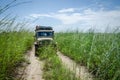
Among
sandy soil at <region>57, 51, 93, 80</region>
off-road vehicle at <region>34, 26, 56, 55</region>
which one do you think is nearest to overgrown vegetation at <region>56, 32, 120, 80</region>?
sandy soil at <region>57, 51, 93, 80</region>

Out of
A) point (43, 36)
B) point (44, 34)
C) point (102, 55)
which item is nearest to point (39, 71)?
point (102, 55)

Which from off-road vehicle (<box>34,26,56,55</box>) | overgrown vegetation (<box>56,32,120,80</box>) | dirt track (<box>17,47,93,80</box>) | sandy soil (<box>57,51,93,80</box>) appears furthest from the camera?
off-road vehicle (<box>34,26,56,55</box>)

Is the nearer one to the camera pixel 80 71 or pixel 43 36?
pixel 80 71

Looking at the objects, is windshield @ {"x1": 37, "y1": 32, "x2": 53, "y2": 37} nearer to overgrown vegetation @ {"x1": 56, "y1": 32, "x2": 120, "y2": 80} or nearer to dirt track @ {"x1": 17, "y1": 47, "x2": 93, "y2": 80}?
overgrown vegetation @ {"x1": 56, "y1": 32, "x2": 120, "y2": 80}

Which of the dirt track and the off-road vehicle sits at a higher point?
the off-road vehicle

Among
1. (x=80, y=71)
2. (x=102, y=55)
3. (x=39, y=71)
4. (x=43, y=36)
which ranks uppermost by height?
(x=43, y=36)

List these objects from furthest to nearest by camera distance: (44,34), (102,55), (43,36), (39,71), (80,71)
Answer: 1. (44,34)
2. (43,36)
3. (39,71)
4. (102,55)
5. (80,71)

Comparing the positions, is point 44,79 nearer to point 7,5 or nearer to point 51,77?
point 51,77

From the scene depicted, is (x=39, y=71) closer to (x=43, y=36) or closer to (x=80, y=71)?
(x=80, y=71)

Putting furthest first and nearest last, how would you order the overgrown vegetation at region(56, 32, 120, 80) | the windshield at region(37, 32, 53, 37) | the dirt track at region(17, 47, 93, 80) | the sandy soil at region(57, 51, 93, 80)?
the windshield at region(37, 32, 53, 37)
the dirt track at region(17, 47, 93, 80)
the sandy soil at region(57, 51, 93, 80)
the overgrown vegetation at region(56, 32, 120, 80)

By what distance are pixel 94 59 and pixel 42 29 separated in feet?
25.3

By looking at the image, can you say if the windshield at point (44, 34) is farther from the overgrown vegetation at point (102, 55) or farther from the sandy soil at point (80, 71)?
the sandy soil at point (80, 71)

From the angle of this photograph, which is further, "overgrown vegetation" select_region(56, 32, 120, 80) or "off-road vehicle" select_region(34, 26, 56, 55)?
"off-road vehicle" select_region(34, 26, 56, 55)

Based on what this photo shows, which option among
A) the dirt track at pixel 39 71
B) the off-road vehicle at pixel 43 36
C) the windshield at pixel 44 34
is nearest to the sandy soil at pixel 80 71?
the dirt track at pixel 39 71
